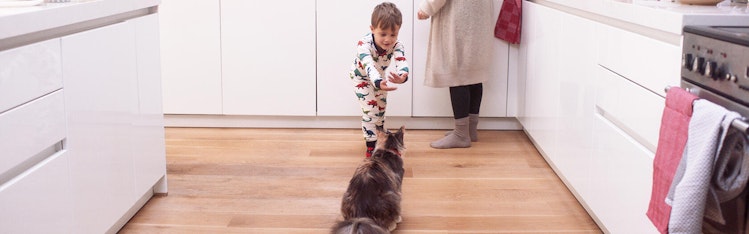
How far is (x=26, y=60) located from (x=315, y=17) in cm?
224

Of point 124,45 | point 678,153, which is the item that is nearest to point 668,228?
point 678,153

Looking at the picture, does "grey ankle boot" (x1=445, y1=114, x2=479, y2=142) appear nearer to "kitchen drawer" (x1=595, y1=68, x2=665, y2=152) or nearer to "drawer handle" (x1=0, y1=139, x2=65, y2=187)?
"kitchen drawer" (x1=595, y1=68, x2=665, y2=152)

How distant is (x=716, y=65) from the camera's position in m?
1.57

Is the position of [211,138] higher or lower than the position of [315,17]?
lower

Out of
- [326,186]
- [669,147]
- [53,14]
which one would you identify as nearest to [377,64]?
[326,186]

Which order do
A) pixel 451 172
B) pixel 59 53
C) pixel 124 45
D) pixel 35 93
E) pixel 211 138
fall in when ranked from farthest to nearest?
pixel 211 138
pixel 451 172
pixel 124 45
pixel 59 53
pixel 35 93

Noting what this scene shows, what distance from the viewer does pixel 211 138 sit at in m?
3.95

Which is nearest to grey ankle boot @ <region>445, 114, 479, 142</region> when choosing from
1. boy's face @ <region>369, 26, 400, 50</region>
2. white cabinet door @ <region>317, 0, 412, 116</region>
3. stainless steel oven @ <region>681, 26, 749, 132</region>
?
white cabinet door @ <region>317, 0, 412, 116</region>

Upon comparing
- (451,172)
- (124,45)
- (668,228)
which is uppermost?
Answer: (124,45)

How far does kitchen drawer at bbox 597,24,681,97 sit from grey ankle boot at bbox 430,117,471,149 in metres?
1.30

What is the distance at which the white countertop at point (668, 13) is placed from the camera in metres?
1.76

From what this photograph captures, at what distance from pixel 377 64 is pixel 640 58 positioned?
142cm

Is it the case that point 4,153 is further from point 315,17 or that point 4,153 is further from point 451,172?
point 315,17

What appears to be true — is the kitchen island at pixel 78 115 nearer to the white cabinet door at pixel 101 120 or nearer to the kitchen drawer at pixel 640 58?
the white cabinet door at pixel 101 120
